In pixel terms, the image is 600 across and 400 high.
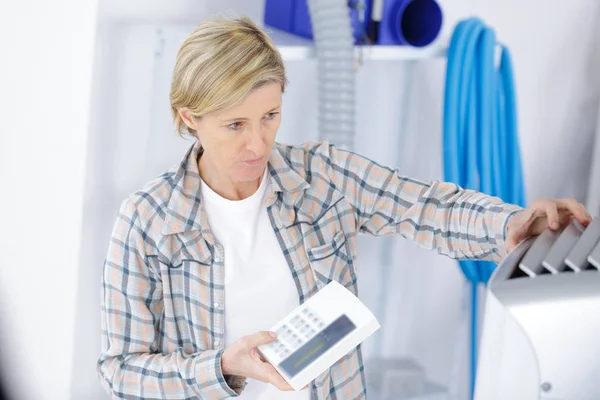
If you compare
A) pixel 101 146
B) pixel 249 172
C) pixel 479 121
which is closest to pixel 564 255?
pixel 249 172

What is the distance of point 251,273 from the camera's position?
1.54 m

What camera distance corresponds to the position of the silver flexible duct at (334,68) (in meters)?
1.89

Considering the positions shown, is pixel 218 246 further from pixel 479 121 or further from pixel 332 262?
pixel 479 121

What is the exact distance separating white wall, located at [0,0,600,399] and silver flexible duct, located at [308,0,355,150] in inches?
8.4

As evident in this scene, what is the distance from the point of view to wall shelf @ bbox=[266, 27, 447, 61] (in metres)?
1.93

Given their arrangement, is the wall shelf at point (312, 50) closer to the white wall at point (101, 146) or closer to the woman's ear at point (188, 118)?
the white wall at point (101, 146)

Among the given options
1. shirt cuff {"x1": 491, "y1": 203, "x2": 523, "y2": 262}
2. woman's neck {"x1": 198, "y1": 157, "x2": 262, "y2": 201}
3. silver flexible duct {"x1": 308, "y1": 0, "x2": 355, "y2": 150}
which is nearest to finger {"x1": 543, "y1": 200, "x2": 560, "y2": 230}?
shirt cuff {"x1": 491, "y1": 203, "x2": 523, "y2": 262}

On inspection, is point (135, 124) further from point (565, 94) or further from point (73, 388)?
point (565, 94)

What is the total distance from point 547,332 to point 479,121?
149 centimetres

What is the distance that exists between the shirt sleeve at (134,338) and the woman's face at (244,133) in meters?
0.20

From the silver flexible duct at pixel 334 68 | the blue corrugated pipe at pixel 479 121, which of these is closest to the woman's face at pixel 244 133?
the silver flexible duct at pixel 334 68

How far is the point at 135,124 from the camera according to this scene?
1941mm

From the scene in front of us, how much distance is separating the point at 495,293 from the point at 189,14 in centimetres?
129

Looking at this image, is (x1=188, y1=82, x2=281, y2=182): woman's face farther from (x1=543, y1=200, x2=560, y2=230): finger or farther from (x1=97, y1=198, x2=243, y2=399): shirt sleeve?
(x1=543, y1=200, x2=560, y2=230): finger
